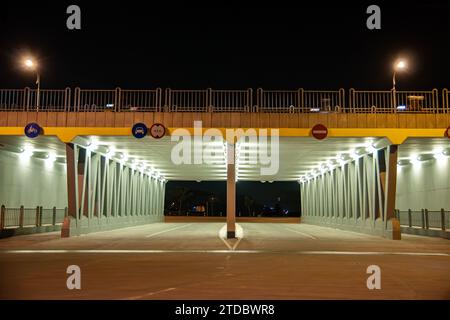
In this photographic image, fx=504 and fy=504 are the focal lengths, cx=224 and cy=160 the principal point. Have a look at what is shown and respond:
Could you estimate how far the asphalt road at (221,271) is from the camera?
8.71 metres

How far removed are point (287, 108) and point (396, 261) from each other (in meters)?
10.6

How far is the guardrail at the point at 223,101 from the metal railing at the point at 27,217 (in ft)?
15.7

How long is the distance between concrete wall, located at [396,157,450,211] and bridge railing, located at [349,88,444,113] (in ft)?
16.6

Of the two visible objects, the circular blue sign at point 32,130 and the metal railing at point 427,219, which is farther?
the metal railing at point 427,219

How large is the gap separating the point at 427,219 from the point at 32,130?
19.6 m

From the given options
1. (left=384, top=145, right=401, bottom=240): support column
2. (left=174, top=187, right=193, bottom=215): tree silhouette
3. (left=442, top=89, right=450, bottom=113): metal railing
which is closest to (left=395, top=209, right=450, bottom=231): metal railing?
(left=384, top=145, right=401, bottom=240): support column

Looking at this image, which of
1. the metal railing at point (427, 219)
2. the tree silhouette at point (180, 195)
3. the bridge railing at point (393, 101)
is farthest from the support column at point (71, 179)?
the tree silhouette at point (180, 195)

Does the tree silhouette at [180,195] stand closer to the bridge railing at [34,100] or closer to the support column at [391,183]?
the bridge railing at [34,100]

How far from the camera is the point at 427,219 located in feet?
84.6

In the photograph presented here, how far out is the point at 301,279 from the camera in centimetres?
1047

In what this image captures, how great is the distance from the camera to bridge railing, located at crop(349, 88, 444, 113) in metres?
23.0
